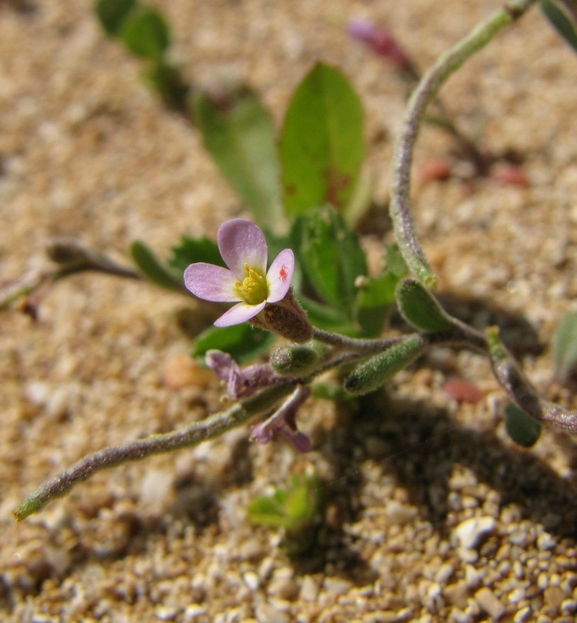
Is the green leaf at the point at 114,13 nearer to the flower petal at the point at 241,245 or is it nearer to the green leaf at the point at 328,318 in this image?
the green leaf at the point at 328,318

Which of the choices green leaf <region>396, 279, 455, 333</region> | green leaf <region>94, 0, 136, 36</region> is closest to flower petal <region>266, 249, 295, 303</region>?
green leaf <region>396, 279, 455, 333</region>

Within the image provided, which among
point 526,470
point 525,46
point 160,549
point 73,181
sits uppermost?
point 525,46

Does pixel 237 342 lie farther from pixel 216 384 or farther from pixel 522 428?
pixel 522 428

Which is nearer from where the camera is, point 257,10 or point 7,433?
point 7,433

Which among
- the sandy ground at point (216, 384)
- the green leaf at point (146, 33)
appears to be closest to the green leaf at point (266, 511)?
the sandy ground at point (216, 384)

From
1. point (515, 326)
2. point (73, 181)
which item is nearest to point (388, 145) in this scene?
point (515, 326)

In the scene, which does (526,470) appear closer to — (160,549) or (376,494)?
(376,494)
